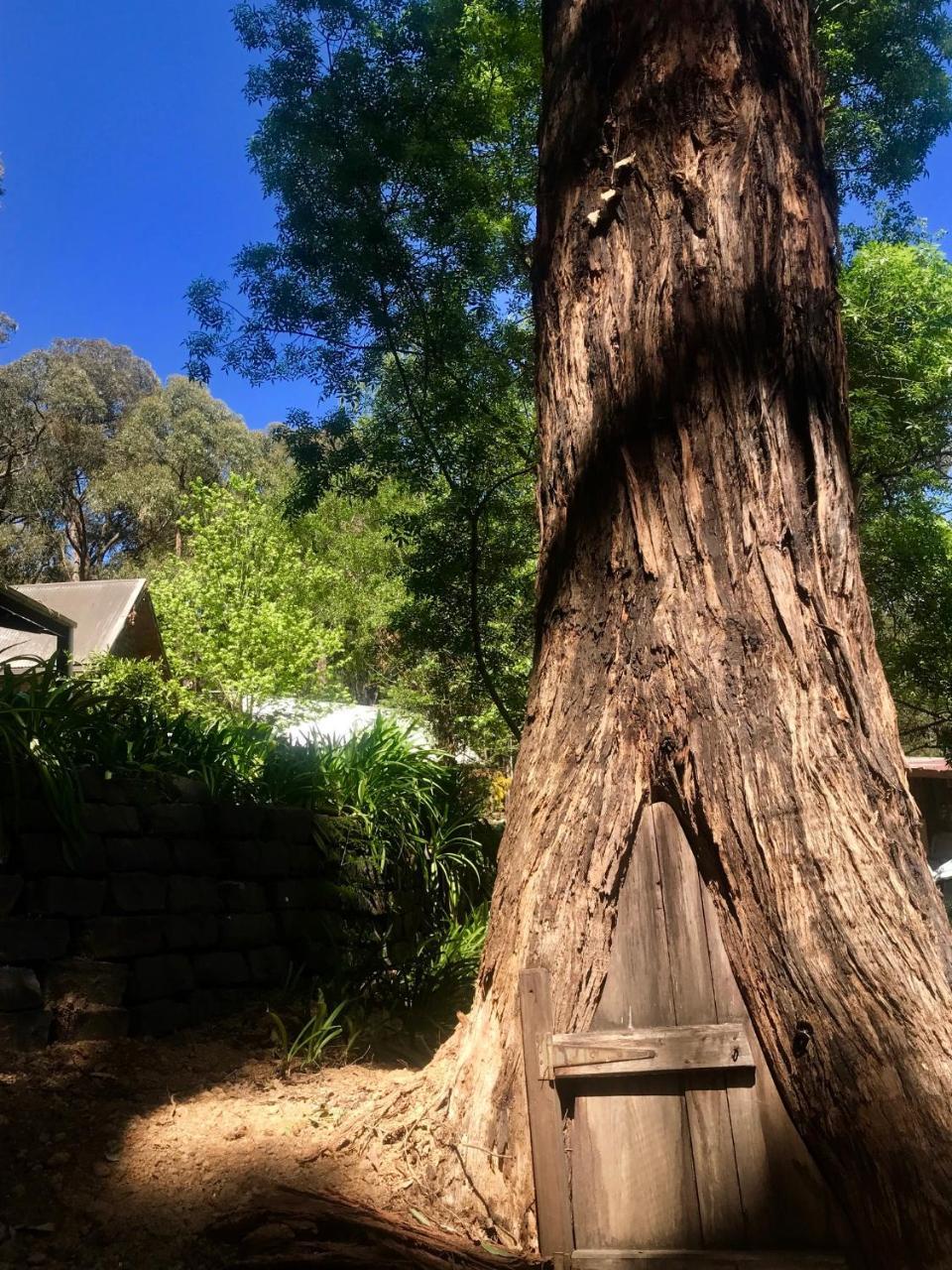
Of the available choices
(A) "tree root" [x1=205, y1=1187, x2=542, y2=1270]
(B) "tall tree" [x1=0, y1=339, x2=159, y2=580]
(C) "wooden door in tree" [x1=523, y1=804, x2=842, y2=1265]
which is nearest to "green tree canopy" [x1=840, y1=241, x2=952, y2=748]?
(C) "wooden door in tree" [x1=523, y1=804, x2=842, y2=1265]

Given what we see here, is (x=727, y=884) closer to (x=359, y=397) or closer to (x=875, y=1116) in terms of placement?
(x=875, y=1116)

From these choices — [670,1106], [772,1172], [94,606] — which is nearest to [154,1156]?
[670,1106]

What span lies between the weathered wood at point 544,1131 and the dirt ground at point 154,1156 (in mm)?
332

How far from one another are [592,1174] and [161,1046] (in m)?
2.23

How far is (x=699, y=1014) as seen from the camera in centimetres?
258

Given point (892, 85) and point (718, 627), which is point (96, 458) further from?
point (718, 627)

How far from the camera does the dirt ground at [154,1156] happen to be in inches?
94.1

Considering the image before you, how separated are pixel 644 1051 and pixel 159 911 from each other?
267cm

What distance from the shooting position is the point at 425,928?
645 centimetres

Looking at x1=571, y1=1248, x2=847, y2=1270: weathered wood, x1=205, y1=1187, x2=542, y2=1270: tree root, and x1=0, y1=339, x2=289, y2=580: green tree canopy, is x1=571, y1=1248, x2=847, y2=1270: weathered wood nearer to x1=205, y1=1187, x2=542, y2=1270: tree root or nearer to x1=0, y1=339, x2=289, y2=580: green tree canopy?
x1=205, y1=1187, x2=542, y2=1270: tree root

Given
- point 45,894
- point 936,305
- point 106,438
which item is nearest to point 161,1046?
point 45,894

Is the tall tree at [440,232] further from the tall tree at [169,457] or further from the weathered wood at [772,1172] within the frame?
the tall tree at [169,457]

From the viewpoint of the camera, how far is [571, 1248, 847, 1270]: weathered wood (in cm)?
221

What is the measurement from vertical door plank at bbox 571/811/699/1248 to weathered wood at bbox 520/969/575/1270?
0.06m
